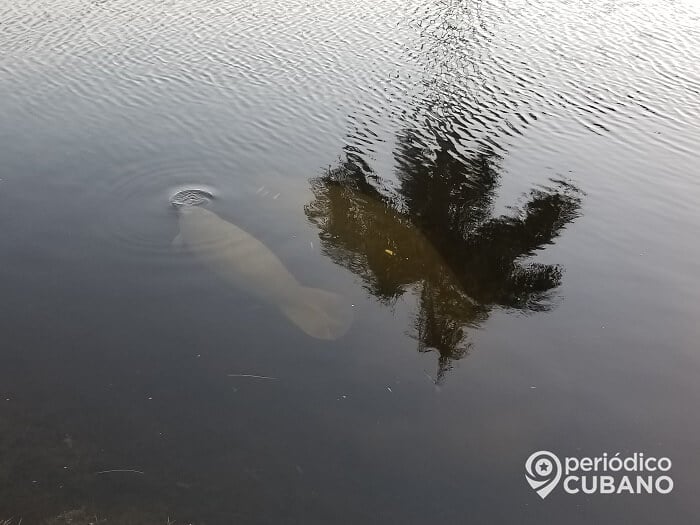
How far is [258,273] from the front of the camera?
9.98 metres

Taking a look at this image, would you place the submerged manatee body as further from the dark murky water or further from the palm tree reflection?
the palm tree reflection

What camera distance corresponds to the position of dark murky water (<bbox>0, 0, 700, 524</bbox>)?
7.08m

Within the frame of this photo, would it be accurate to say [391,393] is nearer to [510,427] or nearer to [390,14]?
[510,427]

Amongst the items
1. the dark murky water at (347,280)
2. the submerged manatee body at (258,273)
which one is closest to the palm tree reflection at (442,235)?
the dark murky water at (347,280)

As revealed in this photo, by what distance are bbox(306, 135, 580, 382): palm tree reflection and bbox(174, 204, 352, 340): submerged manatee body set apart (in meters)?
1.02

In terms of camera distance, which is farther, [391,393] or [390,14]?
[390,14]

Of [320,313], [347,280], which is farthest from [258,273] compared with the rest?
[347,280]

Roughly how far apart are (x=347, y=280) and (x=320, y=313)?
3.60 ft

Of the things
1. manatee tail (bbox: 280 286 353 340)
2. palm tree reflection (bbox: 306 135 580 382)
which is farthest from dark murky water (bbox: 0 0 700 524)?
manatee tail (bbox: 280 286 353 340)

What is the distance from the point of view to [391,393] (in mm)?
8141

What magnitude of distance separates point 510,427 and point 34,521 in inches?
228

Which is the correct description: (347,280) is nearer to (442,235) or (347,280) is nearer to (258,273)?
(258,273)

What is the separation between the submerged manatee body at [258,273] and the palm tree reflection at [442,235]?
3.36 ft

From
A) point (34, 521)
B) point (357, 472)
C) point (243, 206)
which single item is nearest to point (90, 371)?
point (34, 521)
